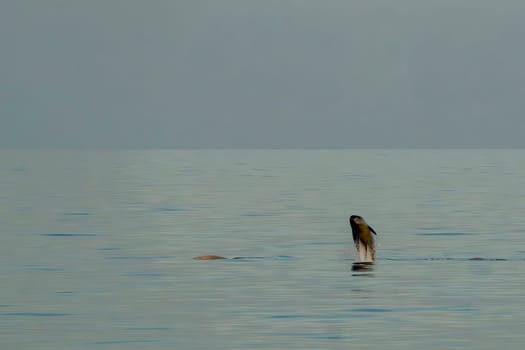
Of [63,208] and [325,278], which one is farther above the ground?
[63,208]

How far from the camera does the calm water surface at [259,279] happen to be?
84.7ft

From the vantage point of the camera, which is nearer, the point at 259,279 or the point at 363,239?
the point at 259,279

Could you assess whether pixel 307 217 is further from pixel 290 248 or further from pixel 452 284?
pixel 452 284

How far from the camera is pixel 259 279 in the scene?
34750 millimetres

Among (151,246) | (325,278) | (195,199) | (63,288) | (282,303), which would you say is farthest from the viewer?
(195,199)

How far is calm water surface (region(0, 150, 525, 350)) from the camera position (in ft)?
84.7

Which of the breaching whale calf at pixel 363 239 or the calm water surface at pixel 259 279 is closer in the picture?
the calm water surface at pixel 259 279

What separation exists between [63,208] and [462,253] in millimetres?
30810

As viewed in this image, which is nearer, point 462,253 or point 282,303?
point 282,303

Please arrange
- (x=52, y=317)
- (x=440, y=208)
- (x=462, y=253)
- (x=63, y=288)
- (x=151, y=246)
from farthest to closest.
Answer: (x=440, y=208) → (x=151, y=246) → (x=462, y=253) → (x=63, y=288) → (x=52, y=317)

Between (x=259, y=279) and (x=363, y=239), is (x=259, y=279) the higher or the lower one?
the lower one

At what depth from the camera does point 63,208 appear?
69.4m

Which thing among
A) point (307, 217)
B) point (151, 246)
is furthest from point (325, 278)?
point (307, 217)

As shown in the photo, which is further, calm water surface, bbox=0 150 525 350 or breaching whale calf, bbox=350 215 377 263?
breaching whale calf, bbox=350 215 377 263
